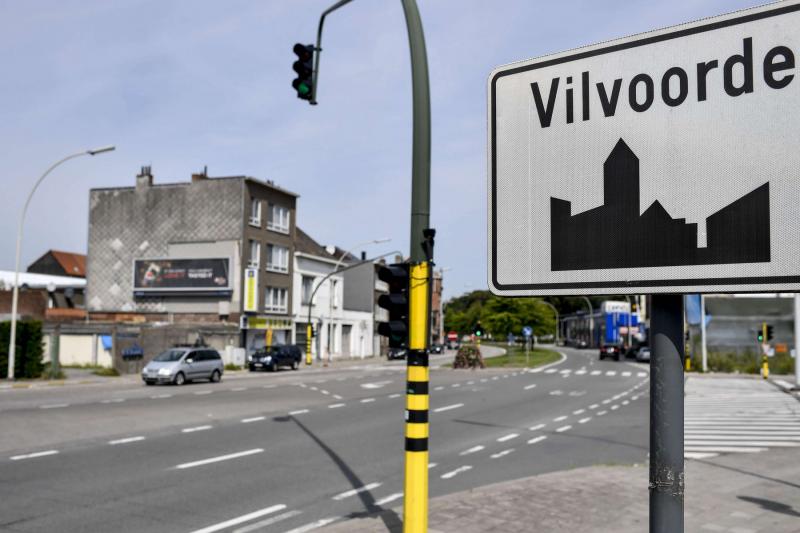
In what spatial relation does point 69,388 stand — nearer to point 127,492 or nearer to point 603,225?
point 127,492

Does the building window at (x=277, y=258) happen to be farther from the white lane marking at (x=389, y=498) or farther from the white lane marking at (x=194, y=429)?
the white lane marking at (x=389, y=498)

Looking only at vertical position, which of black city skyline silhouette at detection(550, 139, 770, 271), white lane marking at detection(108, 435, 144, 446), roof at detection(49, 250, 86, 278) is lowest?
white lane marking at detection(108, 435, 144, 446)

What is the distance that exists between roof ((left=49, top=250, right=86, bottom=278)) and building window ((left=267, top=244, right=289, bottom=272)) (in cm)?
4826

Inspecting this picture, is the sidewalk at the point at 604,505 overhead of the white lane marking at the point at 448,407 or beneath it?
overhead

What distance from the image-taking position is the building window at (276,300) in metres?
56.1

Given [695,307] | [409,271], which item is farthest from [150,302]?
[409,271]

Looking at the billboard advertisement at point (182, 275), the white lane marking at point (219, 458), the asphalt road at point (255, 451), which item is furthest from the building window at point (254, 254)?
the white lane marking at point (219, 458)

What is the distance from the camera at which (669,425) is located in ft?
6.91

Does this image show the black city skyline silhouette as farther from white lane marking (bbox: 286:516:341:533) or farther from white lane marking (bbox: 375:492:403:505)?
white lane marking (bbox: 375:492:403:505)

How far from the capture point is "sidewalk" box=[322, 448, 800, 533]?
25.6 ft

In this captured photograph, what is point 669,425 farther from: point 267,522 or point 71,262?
point 71,262

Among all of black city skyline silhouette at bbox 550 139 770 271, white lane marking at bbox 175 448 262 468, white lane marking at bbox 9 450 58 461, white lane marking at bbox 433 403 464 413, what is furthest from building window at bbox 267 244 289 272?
black city skyline silhouette at bbox 550 139 770 271

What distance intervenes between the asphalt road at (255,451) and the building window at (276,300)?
29323 millimetres

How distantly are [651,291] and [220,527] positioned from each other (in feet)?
24.4
